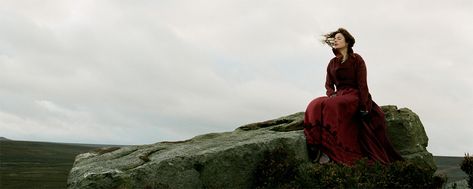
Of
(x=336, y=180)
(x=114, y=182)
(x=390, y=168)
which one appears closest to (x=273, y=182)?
(x=336, y=180)

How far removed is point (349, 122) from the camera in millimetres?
14781

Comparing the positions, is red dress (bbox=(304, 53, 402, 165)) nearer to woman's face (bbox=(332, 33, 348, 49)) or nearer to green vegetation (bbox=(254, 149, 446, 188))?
woman's face (bbox=(332, 33, 348, 49))

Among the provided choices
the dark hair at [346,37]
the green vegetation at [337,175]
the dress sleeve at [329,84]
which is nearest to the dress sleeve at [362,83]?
the dark hair at [346,37]

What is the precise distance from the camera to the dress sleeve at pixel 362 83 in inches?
581

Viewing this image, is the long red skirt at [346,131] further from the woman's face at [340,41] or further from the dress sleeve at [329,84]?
the woman's face at [340,41]

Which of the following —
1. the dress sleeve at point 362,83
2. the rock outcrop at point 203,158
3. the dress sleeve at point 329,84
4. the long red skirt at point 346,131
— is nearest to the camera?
the rock outcrop at point 203,158

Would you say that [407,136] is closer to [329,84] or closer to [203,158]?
[329,84]

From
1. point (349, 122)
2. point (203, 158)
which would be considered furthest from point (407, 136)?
point (203, 158)

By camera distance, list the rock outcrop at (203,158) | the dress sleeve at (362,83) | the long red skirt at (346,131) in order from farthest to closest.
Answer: the dress sleeve at (362,83) < the long red skirt at (346,131) < the rock outcrop at (203,158)

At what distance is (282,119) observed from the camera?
1758 centimetres

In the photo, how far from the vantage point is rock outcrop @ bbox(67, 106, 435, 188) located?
12633 mm

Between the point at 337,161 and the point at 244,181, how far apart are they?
2.65 m

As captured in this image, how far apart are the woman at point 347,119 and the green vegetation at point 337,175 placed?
3.95ft

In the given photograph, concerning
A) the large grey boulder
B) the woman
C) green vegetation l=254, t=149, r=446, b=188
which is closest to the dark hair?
the woman
